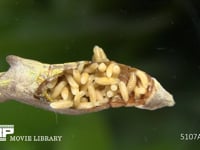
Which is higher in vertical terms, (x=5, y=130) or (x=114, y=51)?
(x=114, y=51)

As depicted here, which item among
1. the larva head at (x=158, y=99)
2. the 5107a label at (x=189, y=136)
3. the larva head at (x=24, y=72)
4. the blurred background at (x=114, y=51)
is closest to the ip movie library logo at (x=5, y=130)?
the blurred background at (x=114, y=51)

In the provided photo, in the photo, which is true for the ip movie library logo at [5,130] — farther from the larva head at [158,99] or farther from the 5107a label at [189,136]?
the 5107a label at [189,136]

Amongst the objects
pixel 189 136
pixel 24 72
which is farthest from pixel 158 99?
pixel 24 72

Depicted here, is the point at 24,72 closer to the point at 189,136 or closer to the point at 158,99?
the point at 158,99

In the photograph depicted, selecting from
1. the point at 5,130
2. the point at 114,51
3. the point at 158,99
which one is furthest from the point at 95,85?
the point at 5,130

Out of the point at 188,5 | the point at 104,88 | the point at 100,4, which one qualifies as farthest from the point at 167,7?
the point at 104,88

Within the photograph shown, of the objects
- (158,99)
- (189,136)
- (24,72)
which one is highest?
(24,72)
